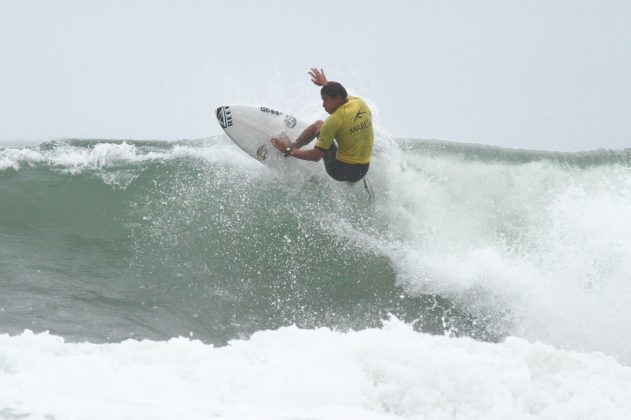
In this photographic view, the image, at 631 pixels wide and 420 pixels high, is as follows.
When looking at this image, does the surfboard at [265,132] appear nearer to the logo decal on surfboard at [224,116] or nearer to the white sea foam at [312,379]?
the logo decal on surfboard at [224,116]

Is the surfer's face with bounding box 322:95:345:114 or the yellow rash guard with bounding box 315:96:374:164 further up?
the surfer's face with bounding box 322:95:345:114

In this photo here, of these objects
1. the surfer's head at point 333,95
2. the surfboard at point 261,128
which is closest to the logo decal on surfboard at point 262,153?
the surfboard at point 261,128

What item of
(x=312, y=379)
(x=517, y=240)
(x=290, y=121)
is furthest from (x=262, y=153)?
(x=312, y=379)

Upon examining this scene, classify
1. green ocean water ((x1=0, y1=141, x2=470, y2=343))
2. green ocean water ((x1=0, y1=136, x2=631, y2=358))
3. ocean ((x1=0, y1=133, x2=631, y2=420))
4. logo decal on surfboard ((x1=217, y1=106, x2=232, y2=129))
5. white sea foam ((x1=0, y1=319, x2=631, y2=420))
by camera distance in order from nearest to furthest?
white sea foam ((x1=0, y1=319, x2=631, y2=420))
ocean ((x1=0, y1=133, x2=631, y2=420))
green ocean water ((x1=0, y1=141, x2=470, y2=343))
green ocean water ((x1=0, y1=136, x2=631, y2=358))
logo decal on surfboard ((x1=217, y1=106, x2=232, y2=129))

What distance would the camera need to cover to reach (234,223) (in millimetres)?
7742

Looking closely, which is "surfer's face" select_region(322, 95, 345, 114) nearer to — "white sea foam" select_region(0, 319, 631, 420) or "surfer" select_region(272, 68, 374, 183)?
"surfer" select_region(272, 68, 374, 183)

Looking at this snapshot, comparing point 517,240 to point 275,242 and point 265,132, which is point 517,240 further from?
point 265,132

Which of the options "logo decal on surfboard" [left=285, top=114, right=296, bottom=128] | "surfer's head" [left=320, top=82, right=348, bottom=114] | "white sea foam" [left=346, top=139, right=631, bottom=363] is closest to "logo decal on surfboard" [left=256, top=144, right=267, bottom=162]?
"logo decal on surfboard" [left=285, top=114, right=296, bottom=128]

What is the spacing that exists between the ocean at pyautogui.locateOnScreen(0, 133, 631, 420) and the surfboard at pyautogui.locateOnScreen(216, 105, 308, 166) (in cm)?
25

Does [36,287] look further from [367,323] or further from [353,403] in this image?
[353,403]

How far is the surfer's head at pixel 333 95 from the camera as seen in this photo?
649cm

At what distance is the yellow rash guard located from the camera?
654 cm

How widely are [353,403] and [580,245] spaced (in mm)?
4385

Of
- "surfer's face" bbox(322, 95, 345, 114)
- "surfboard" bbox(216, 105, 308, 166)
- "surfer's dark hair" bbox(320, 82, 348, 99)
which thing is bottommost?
"surfboard" bbox(216, 105, 308, 166)
